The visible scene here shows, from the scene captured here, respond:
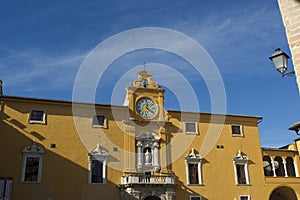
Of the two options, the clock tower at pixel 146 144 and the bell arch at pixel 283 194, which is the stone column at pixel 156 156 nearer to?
the clock tower at pixel 146 144

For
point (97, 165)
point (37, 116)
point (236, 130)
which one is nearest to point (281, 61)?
point (97, 165)

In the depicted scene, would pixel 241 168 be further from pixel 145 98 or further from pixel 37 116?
pixel 37 116

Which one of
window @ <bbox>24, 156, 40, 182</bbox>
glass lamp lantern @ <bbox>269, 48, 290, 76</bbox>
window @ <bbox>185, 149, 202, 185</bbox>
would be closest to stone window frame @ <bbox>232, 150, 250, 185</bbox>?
window @ <bbox>185, 149, 202, 185</bbox>

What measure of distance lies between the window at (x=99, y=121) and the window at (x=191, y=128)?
7082mm

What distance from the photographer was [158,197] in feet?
83.2

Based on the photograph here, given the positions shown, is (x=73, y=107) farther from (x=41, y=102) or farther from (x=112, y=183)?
(x=112, y=183)

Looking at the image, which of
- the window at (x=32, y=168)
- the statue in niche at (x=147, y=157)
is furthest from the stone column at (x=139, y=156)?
the window at (x=32, y=168)

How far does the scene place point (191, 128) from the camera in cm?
2861

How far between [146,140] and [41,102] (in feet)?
28.5

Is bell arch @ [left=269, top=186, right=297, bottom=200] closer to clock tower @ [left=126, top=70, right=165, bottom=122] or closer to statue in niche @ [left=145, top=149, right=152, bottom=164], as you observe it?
statue in niche @ [left=145, top=149, right=152, bottom=164]

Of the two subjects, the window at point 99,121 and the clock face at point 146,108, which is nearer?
the window at point 99,121

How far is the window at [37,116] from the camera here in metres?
24.4

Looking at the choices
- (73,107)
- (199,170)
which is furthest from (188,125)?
(73,107)

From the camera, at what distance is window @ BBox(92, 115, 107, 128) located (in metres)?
26.0
